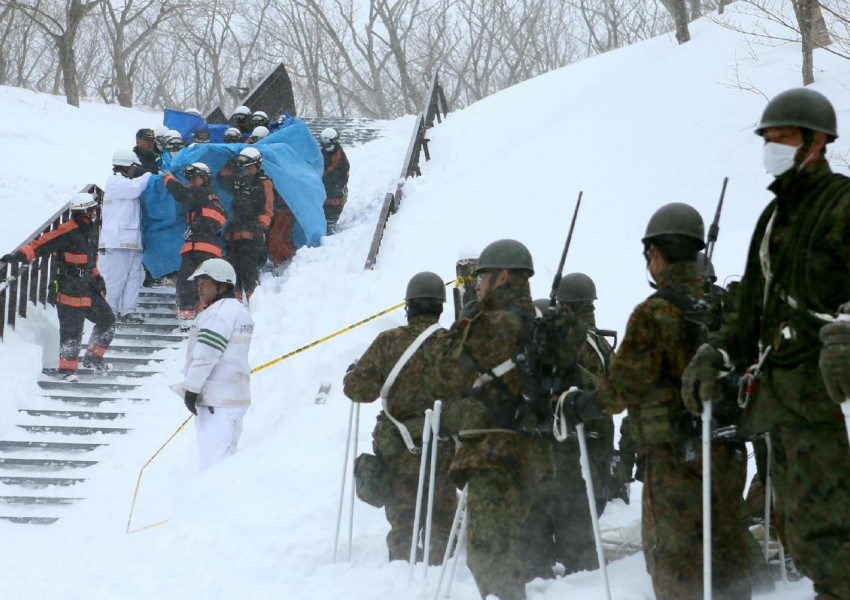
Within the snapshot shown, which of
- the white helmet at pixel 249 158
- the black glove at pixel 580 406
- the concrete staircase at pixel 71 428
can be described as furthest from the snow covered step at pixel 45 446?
the black glove at pixel 580 406

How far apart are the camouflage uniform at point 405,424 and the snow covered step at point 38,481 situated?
393cm

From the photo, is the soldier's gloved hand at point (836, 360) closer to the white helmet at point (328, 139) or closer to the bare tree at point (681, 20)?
the white helmet at point (328, 139)

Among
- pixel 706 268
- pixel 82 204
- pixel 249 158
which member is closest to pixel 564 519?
pixel 706 268

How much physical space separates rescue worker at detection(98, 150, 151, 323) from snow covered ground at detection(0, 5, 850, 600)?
0.75 metres

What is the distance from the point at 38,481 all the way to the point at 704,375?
6.71 m

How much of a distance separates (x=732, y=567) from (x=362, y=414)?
4652 millimetres

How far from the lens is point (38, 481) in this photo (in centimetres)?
837

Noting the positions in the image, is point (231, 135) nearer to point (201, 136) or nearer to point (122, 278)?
point (201, 136)

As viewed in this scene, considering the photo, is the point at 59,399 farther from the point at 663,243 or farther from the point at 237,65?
the point at 237,65

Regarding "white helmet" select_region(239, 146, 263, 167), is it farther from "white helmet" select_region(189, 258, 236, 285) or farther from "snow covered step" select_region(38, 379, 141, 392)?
"white helmet" select_region(189, 258, 236, 285)

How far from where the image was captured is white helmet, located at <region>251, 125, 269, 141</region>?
43.8 ft

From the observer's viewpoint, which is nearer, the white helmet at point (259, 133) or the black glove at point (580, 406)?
the black glove at point (580, 406)

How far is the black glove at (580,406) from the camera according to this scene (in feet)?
13.3

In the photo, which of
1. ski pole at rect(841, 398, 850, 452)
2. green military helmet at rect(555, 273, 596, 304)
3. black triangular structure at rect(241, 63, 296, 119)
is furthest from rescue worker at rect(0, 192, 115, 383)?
black triangular structure at rect(241, 63, 296, 119)
